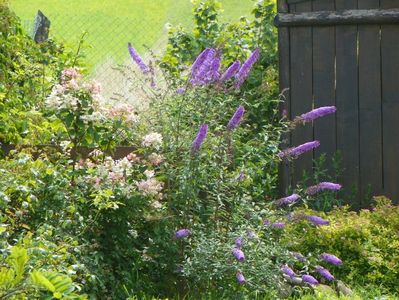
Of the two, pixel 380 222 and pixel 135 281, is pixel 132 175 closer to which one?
pixel 135 281

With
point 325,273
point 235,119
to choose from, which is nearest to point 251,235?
point 325,273

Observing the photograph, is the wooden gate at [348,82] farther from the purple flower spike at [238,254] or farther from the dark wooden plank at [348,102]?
the purple flower spike at [238,254]

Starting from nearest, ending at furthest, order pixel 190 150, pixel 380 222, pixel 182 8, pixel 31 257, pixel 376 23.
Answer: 1. pixel 31 257
2. pixel 190 150
3. pixel 380 222
4. pixel 376 23
5. pixel 182 8

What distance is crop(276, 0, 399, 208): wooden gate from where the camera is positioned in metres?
8.23

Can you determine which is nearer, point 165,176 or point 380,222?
point 165,176

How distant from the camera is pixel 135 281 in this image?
5641 millimetres

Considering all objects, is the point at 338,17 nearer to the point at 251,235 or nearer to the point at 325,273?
the point at 325,273

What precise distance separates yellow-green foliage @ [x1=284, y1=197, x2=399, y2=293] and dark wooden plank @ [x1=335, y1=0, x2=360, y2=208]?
1.25 m

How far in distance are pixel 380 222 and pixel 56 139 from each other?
8.06ft

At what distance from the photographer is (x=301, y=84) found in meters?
8.30

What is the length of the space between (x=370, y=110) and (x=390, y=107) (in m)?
0.18

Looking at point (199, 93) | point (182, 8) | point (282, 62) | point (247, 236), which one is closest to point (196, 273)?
point (247, 236)

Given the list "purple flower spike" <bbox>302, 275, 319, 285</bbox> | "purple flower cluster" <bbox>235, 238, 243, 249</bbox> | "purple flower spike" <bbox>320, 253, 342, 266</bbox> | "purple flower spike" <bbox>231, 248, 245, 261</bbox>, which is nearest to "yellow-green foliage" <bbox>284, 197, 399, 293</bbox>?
"purple flower spike" <bbox>320, 253, 342, 266</bbox>

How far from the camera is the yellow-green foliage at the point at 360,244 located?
21.2 ft
